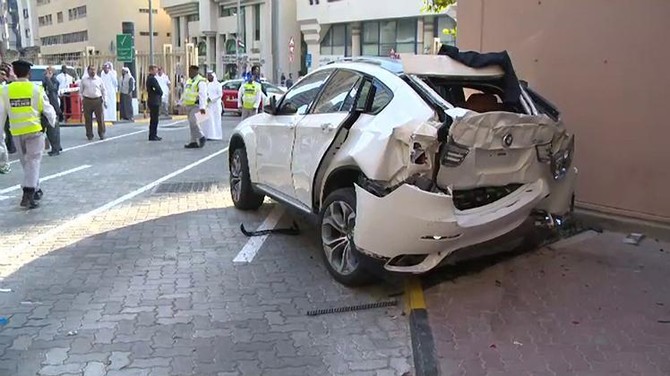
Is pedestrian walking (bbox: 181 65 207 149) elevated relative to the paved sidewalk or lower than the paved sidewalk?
elevated

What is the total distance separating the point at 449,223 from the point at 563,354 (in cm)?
113

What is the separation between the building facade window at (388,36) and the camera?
43406 mm

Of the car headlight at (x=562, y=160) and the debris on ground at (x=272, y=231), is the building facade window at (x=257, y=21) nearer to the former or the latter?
the debris on ground at (x=272, y=231)

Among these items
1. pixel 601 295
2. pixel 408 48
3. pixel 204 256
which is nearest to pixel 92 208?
pixel 204 256

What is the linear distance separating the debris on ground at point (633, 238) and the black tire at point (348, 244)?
2.60 metres

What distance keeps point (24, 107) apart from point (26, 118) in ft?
0.47

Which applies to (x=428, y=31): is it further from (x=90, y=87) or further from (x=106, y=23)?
(x=106, y=23)

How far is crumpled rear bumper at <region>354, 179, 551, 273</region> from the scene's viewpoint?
4551 millimetres

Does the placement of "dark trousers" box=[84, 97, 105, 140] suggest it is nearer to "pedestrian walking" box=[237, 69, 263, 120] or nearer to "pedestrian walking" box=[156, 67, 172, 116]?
"pedestrian walking" box=[237, 69, 263, 120]

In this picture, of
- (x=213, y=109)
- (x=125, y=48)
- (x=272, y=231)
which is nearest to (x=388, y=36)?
(x=125, y=48)

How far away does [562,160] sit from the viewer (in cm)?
515

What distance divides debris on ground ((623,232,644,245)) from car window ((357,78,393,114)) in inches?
111

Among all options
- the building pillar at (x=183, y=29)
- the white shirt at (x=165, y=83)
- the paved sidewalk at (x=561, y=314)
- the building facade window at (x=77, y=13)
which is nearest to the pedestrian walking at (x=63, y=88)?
the white shirt at (x=165, y=83)

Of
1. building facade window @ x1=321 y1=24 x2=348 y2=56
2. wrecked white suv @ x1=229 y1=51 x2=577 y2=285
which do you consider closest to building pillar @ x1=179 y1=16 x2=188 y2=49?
building facade window @ x1=321 y1=24 x2=348 y2=56
